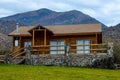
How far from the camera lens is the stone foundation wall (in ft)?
118

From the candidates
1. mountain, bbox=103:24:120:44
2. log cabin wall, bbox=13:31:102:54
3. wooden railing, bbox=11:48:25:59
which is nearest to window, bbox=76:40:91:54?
log cabin wall, bbox=13:31:102:54

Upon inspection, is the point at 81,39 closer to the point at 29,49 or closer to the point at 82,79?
the point at 29,49

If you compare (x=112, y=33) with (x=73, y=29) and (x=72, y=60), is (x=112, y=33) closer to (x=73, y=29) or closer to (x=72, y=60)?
(x=73, y=29)

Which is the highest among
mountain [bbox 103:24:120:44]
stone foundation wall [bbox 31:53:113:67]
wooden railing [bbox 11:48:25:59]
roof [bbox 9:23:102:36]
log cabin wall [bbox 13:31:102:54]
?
mountain [bbox 103:24:120:44]

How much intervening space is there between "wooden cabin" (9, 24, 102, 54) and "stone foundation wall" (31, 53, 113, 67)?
72.2 inches

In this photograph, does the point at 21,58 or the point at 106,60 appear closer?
the point at 106,60

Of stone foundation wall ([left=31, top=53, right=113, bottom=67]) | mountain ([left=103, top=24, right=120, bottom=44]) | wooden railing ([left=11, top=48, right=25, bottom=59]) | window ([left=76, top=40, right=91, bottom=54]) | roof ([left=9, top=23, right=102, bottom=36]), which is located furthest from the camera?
mountain ([left=103, top=24, right=120, bottom=44])

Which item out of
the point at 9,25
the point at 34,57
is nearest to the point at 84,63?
the point at 34,57

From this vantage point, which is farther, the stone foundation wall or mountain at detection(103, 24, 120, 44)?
mountain at detection(103, 24, 120, 44)

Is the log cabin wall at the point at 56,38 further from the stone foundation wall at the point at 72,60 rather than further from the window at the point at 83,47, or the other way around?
the stone foundation wall at the point at 72,60

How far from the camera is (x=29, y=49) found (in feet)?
130

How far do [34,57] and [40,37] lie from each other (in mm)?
6395

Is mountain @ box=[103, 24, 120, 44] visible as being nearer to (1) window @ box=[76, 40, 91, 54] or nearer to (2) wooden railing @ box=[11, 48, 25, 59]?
(1) window @ box=[76, 40, 91, 54]

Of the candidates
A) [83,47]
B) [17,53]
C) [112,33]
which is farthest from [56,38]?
[112,33]
